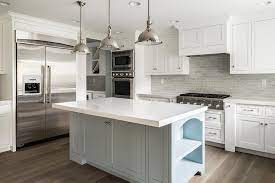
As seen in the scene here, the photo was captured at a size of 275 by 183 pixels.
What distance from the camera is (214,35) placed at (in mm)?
3850

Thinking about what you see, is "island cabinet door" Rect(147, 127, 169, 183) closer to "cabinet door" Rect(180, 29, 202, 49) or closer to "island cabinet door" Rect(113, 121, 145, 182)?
"island cabinet door" Rect(113, 121, 145, 182)

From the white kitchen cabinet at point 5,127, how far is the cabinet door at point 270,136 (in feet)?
13.9

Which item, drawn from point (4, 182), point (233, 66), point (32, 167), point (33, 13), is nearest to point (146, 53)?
point (233, 66)

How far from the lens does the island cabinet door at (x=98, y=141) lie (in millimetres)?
2642

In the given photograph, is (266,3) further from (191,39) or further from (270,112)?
(270,112)

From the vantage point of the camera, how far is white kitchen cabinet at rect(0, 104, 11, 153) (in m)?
3.49

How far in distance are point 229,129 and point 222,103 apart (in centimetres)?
46

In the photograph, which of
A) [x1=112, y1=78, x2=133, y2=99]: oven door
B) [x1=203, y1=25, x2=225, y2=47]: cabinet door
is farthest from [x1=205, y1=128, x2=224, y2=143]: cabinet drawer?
[x1=112, y1=78, x2=133, y2=99]: oven door

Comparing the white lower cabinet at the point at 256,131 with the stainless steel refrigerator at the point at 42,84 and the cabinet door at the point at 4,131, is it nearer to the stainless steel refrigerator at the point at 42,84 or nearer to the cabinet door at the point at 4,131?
the stainless steel refrigerator at the point at 42,84

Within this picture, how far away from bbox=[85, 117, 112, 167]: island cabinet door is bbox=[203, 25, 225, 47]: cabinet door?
2.52m

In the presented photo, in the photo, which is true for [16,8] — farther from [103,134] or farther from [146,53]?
[146,53]

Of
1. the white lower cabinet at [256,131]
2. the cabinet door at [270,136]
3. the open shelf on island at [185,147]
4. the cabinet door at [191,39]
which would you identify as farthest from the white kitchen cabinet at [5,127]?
the cabinet door at [270,136]

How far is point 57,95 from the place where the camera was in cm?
421

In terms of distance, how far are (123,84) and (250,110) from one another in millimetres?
2803
